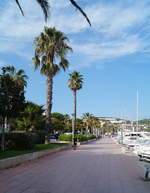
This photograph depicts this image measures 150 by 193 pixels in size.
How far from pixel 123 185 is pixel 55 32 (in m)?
23.5

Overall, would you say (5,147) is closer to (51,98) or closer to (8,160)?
(8,160)

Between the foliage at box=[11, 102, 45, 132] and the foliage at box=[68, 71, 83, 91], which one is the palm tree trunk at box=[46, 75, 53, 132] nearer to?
the foliage at box=[11, 102, 45, 132]

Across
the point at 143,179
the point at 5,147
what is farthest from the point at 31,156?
the point at 143,179

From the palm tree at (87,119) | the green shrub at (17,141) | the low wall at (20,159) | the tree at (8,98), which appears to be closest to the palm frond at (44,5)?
the low wall at (20,159)

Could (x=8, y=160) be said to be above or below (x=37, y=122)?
below

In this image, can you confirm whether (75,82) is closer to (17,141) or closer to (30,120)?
(30,120)

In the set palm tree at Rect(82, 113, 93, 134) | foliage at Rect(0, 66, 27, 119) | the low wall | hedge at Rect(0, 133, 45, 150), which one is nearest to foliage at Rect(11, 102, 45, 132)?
the low wall

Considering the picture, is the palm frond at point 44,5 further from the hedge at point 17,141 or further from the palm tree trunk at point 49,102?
the palm tree trunk at point 49,102

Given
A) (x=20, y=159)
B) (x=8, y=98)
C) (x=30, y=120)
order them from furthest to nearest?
1. (x=30, y=120)
2. (x=8, y=98)
3. (x=20, y=159)

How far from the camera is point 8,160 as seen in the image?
46.5 feet

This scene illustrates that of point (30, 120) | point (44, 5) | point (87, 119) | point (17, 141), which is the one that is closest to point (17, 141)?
point (17, 141)

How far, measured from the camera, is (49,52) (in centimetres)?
3098

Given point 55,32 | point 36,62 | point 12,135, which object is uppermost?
point 55,32

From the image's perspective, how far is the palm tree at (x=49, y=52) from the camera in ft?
101
